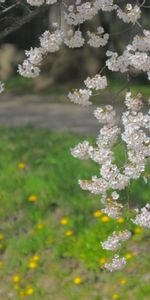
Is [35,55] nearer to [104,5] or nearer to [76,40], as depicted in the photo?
[76,40]

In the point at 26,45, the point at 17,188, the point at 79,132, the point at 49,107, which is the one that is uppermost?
the point at 17,188

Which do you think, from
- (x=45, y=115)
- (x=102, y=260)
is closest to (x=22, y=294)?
(x=102, y=260)

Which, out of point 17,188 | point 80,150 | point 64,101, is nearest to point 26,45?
point 64,101

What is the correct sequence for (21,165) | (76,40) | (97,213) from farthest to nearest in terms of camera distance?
(21,165)
(97,213)
(76,40)

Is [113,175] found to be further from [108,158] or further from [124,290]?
[124,290]

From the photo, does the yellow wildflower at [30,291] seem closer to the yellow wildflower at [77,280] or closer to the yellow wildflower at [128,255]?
the yellow wildflower at [77,280]

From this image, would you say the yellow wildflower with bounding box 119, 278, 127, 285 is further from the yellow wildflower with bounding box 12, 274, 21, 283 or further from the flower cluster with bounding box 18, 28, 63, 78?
the flower cluster with bounding box 18, 28, 63, 78
